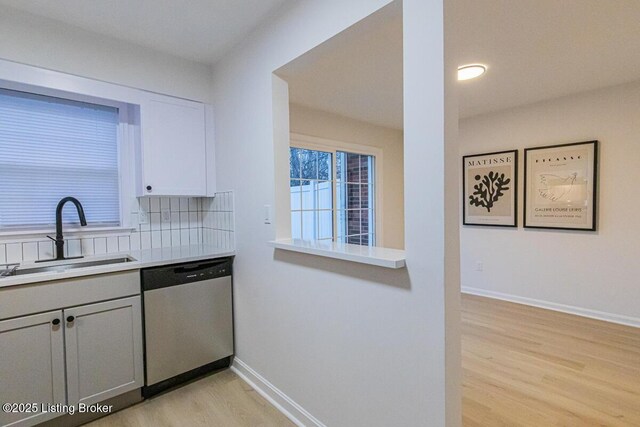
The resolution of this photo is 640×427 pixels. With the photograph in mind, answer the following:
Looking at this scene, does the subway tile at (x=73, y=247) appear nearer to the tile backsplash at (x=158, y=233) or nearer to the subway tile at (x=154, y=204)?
the tile backsplash at (x=158, y=233)

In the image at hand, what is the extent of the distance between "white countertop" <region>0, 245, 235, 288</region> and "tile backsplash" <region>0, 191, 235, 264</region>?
0.09 m

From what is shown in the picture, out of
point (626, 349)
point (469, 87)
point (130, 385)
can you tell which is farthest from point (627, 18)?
point (130, 385)

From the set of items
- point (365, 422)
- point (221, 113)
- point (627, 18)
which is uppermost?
point (627, 18)

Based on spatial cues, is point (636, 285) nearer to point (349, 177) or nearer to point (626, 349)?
point (626, 349)

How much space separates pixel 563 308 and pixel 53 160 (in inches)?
196

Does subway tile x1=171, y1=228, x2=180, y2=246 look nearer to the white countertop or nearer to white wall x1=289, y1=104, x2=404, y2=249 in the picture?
the white countertop

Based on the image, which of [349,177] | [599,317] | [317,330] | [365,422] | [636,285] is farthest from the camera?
[349,177]

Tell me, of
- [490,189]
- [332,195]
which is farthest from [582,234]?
[332,195]

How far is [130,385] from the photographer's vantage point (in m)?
1.93

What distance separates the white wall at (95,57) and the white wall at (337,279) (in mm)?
247

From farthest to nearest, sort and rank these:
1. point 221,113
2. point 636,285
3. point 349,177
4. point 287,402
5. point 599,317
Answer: point 349,177, point 599,317, point 636,285, point 221,113, point 287,402

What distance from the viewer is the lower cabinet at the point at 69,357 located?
1.60 meters

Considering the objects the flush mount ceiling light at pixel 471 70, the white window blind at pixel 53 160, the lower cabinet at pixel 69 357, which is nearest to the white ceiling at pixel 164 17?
the white window blind at pixel 53 160

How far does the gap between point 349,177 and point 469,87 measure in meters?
1.77
